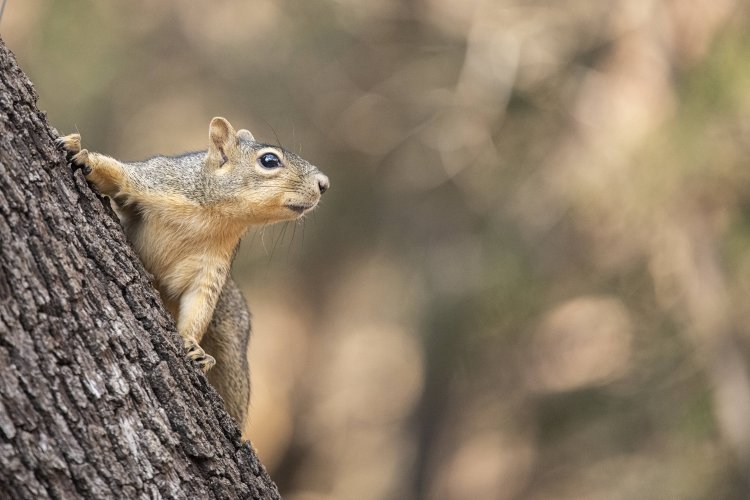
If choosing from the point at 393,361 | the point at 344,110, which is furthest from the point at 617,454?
the point at 344,110

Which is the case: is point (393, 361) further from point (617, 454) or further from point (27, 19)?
point (27, 19)

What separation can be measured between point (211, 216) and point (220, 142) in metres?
0.34

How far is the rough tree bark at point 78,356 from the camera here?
236 cm

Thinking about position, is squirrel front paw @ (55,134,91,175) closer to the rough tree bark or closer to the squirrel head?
the rough tree bark

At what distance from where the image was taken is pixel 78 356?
98.1 inches

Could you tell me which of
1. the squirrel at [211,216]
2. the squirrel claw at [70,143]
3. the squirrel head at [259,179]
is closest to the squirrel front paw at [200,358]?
the squirrel at [211,216]

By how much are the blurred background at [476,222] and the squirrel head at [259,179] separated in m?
5.05

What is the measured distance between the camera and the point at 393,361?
12312 mm

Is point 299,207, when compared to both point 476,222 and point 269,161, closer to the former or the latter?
point 269,161

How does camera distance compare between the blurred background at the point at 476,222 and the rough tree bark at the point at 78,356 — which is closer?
the rough tree bark at the point at 78,356

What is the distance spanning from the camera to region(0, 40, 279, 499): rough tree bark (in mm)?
2361

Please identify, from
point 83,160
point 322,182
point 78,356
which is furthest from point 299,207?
point 78,356

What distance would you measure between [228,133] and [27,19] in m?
8.49

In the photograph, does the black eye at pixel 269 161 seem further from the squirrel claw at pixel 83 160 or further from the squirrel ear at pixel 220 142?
the squirrel claw at pixel 83 160
